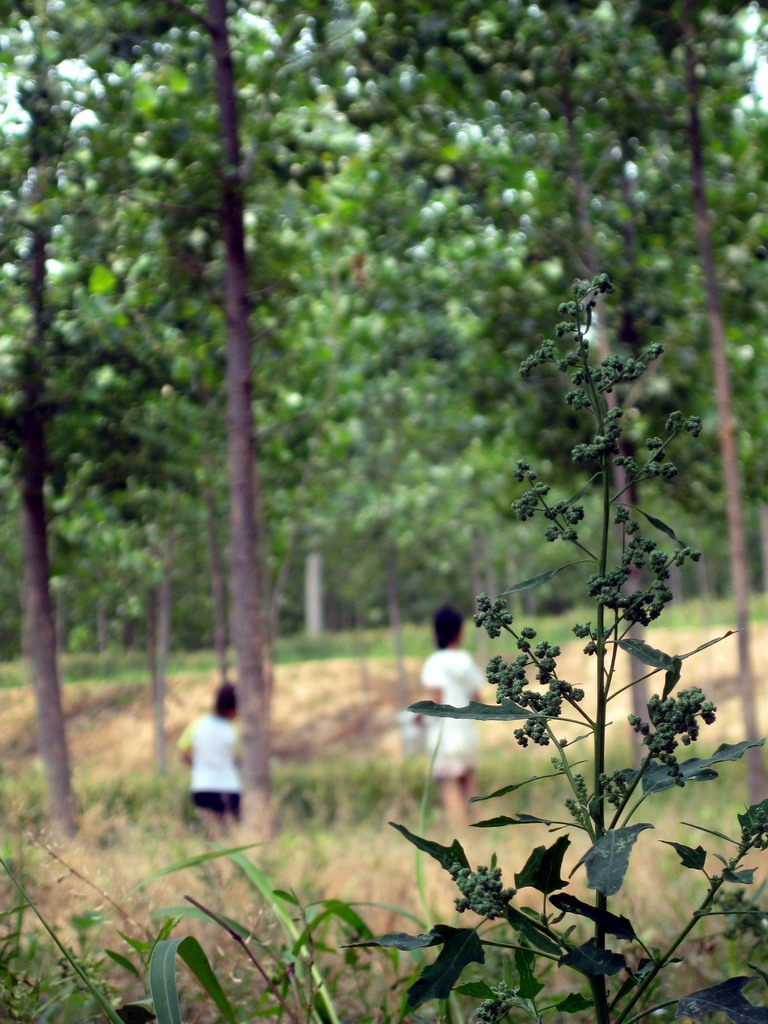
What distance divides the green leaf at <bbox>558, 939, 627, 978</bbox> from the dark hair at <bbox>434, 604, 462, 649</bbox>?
669 cm

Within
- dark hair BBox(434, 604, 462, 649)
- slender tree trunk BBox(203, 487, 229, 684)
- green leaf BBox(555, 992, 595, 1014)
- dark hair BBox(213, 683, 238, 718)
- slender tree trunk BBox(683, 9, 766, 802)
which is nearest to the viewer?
green leaf BBox(555, 992, 595, 1014)

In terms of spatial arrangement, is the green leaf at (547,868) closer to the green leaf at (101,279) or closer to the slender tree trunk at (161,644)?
the green leaf at (101,279)

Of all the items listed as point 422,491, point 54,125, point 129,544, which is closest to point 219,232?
point 54,125

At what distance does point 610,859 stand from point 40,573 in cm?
682

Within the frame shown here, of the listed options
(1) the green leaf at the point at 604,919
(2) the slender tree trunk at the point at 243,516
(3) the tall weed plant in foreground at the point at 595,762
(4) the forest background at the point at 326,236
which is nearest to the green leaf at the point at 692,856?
(3) the tall weed plant in foreground at the point at 595,762

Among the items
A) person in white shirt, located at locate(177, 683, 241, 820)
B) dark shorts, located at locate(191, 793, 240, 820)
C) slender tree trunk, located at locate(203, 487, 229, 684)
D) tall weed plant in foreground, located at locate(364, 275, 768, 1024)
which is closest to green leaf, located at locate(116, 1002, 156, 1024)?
tall weed plant in foreground, located at locate(364, 275, 768, 1024)

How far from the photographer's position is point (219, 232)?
7070 millimetres

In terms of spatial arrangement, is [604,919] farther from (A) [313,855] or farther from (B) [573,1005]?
(A) [313,855]

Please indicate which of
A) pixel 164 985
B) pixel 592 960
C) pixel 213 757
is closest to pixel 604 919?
pixel 592 960

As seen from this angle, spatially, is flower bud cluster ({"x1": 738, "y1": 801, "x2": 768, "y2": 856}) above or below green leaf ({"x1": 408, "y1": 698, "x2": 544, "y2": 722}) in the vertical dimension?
below

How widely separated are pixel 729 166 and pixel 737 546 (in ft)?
9.91

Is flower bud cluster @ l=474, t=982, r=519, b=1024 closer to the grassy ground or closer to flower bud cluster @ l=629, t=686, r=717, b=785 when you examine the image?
flower bud cluster @ l=629, t=686, r=717, b=785

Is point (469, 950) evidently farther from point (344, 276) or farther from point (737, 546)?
point (344, 276)

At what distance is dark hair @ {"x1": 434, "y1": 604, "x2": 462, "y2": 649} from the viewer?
26.1ft
